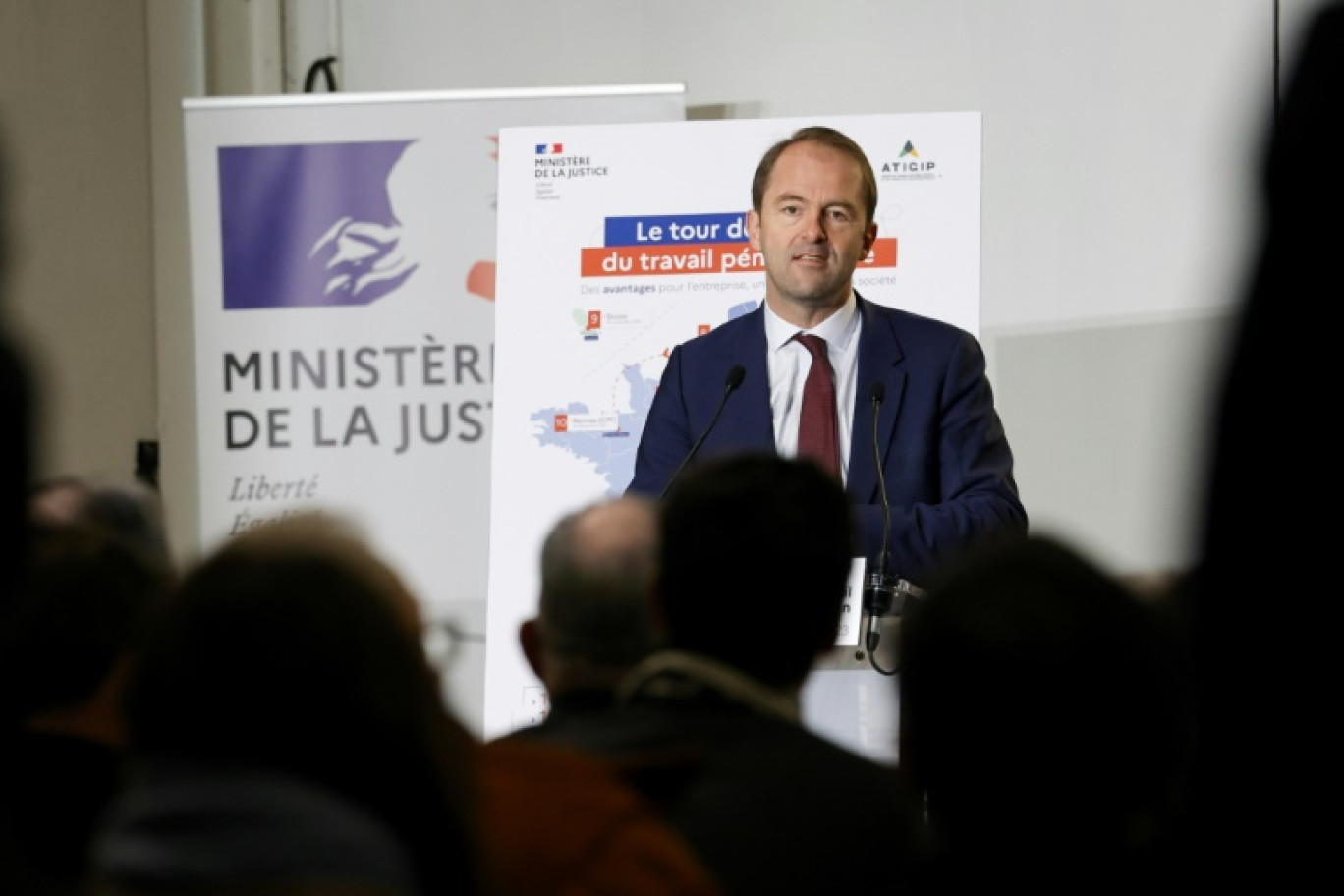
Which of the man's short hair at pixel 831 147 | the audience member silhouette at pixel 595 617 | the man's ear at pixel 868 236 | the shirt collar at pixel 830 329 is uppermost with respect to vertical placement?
the man's short hair at pixel 831 147

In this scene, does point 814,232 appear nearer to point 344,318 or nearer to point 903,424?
point 903,424

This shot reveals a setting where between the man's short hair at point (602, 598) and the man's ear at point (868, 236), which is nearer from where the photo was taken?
the man's short hair at point (602, 598)

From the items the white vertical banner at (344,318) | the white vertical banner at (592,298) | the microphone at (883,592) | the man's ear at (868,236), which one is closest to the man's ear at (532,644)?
the microphone at (883,592)

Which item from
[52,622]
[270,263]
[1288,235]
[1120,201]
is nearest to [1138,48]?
[1120,201]

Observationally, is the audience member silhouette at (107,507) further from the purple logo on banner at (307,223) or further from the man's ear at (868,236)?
the purple logo on banner at (307,223)

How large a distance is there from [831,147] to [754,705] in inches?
106

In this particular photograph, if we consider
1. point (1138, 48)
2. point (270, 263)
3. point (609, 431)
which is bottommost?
point (609, 431)

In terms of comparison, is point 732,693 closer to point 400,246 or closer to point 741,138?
point 741,138

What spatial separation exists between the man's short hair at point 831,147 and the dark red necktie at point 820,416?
0.39 meters

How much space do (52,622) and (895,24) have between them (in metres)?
4.30

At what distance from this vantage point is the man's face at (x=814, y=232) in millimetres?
4145

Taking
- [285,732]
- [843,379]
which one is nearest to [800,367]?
[843,379]

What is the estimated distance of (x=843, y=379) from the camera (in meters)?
4.09

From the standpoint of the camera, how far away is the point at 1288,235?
0.95 meters
